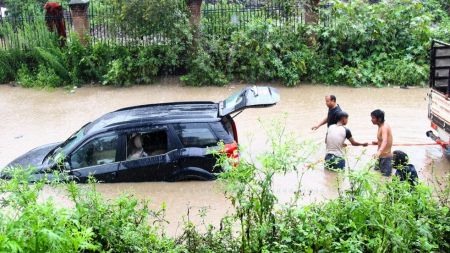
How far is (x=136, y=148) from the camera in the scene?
29.8ft

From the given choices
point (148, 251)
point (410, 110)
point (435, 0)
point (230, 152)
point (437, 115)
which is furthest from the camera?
point (435, 0)

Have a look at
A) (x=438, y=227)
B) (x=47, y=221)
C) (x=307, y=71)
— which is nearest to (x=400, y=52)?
(x=307, y=71)

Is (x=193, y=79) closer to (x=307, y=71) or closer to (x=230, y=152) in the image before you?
(x=307, y=71)

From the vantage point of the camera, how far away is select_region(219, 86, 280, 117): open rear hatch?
29.2 feet

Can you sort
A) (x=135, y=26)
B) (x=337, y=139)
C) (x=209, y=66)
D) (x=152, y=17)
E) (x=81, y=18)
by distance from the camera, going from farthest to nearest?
1. (x=81, y=18)
2. (x=135, y=26)
3. (x=209, y=66)
4. (x=152, y=17)
5. (x=337, y=139)

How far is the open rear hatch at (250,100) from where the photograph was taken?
8.91 m

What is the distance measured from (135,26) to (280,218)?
11.8m

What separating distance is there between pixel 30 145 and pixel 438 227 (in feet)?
30.3

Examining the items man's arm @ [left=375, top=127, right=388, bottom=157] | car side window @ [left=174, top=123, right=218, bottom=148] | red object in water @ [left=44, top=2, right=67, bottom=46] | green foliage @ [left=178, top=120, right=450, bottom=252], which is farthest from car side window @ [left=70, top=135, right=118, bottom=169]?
red object in water @ [left=44, top=2, right=67, bottom=46]

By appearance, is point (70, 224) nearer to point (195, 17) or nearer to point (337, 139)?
point (337, 139)

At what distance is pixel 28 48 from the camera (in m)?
17.1

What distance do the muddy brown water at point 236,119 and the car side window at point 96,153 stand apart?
0.43 m

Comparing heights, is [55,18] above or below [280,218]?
above

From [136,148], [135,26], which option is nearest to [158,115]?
[136,148]
